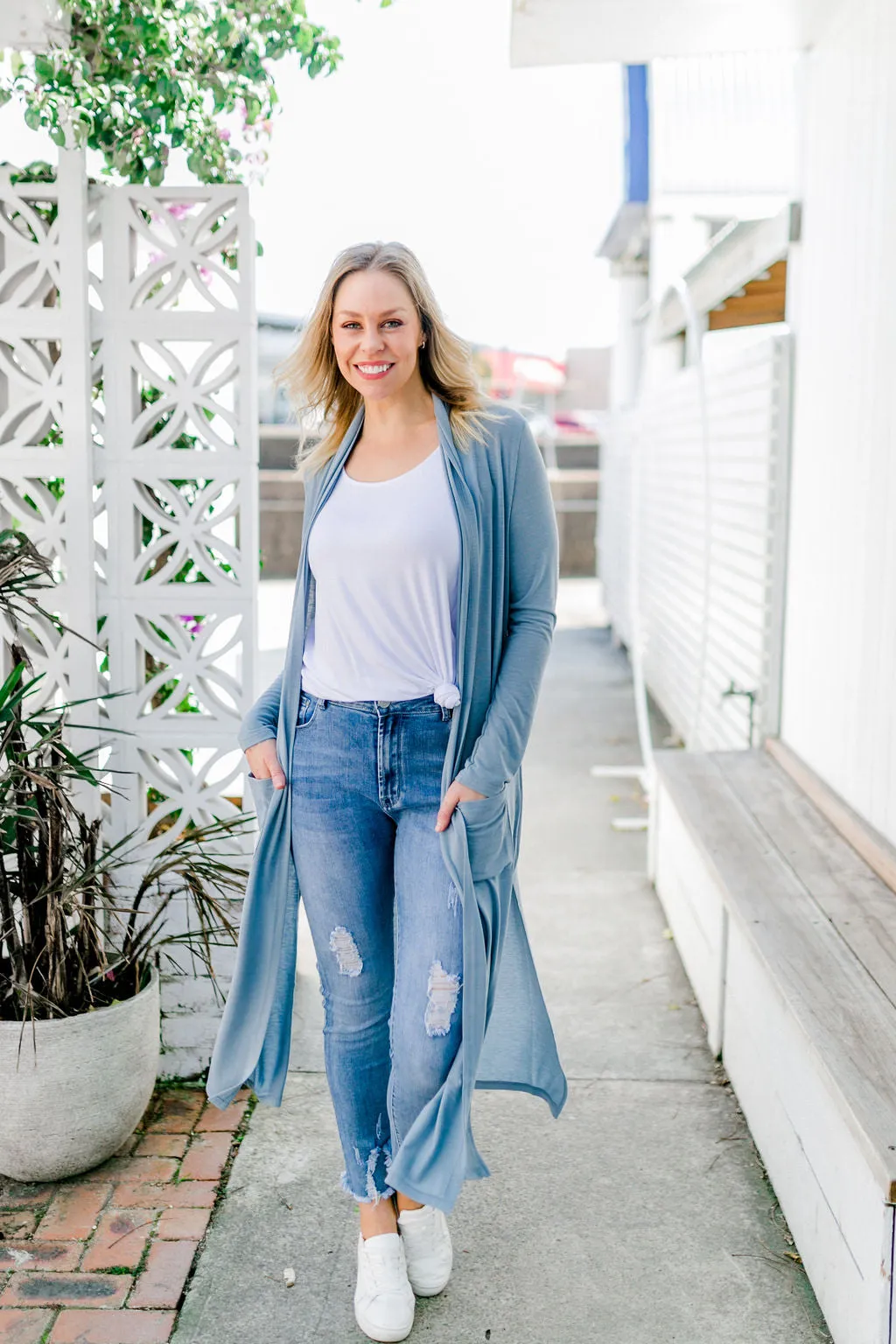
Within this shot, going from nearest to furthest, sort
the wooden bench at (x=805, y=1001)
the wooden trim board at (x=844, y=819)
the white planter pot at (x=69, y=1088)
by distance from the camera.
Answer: the wooden bench at (x=805, y=1001) → the white planter pot at (x=69, y=1088) → the wooden trim board at (x=844, y=819)

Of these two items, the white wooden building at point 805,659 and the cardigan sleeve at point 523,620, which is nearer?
the cardigan sleeve at point 523,620

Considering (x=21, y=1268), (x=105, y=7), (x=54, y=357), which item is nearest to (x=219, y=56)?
(x=105, y=7)

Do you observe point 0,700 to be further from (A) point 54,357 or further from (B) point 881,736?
(B) point 881,736

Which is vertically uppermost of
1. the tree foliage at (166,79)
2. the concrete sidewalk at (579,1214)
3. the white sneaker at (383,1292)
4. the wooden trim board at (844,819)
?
the tree foliage at (166,79)

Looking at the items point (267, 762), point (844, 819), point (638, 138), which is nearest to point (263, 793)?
point (267, 762)

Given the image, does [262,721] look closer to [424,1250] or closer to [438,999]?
[438,999]

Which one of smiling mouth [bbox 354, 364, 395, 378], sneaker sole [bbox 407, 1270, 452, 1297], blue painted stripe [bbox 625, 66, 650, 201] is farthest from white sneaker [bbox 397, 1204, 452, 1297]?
blue painted stripe [bbox 625, 66, 650, 201]

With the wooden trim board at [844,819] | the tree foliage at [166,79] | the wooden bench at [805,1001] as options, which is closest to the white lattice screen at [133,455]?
the tree foliage at [166,79]

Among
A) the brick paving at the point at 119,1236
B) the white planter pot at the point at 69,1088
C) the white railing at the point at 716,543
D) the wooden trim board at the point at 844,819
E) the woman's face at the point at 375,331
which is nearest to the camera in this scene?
the woman's face at the point at 375,331

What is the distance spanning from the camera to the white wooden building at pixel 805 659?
7.95 ft

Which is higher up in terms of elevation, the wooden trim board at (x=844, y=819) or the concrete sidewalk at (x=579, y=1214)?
the wooden trim board at (x=844, y=819)

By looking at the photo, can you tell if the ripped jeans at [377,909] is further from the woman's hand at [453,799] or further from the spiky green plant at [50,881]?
the spiky green plant at [50,881]

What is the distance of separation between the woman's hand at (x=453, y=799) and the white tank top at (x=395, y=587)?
14cm

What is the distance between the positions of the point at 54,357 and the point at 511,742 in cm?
190
